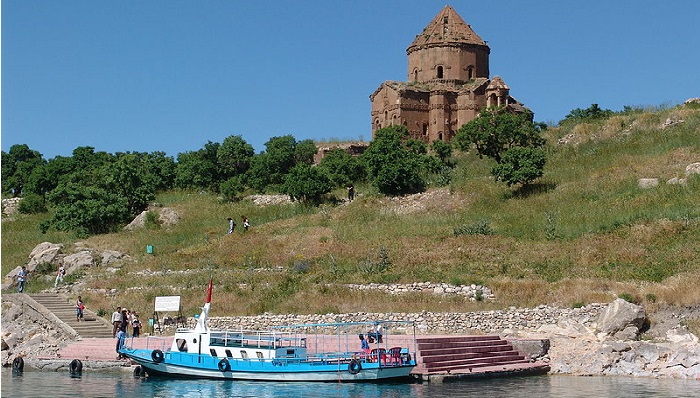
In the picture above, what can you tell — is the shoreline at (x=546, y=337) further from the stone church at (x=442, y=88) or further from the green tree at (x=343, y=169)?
the stone church at (x=442, y=88)

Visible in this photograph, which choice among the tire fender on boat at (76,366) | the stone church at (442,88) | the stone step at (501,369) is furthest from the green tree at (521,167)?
the tire fender on boat at (76,366)

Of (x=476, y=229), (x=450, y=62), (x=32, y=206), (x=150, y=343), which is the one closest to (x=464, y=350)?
(x=150, y=343)

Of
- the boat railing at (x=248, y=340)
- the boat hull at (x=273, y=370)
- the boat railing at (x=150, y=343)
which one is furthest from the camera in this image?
the boat railing at (x=150, y=343)

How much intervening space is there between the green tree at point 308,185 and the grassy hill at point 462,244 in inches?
42.0

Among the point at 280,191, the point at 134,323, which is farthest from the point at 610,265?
the point at 280,191

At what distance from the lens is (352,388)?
21703 mm

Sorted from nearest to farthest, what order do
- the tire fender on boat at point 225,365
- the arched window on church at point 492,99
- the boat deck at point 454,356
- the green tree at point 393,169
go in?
the tire fender on boat at point 225,365 → the boat deck at point 454,356 → the green tree at point 393,169 → the arched window on church at point 492,99

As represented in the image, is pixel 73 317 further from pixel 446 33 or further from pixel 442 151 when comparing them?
pixel 446 33

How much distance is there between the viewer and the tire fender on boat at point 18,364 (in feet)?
87.6

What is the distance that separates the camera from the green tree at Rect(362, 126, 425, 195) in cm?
4778

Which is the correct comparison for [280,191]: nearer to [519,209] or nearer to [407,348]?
[519,209]

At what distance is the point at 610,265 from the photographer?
31.1 meters

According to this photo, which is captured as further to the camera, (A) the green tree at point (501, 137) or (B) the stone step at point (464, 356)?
(A) the green tree at point (501, 137)

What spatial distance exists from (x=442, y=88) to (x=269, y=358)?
44407 mm
